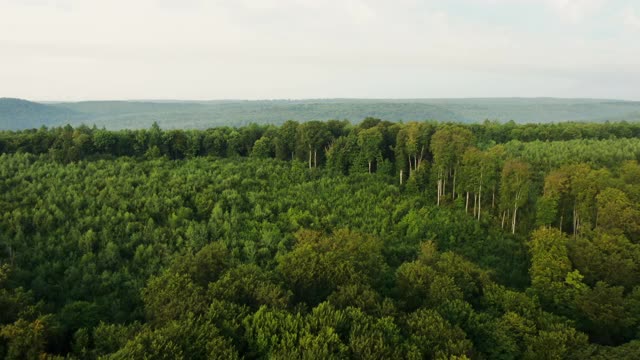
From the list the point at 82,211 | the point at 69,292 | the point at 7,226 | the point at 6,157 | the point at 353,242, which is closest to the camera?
the point at 69,292

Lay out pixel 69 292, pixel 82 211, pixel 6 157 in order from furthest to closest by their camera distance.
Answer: pixel 6 157 < pixel 82 211 < pixel 69 292

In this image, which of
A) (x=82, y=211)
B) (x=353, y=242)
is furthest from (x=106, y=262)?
(x=353, y=242)

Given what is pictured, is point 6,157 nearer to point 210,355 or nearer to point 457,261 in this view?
point 210,355

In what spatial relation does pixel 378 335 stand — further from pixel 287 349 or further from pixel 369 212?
pixel 369 212

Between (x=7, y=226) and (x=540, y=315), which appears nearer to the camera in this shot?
(x=540, y=315)

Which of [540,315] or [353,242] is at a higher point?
[353,242]

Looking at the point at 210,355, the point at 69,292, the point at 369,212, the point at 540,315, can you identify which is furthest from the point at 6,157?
the point at 540,315

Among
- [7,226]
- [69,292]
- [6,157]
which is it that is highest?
[6,157]
